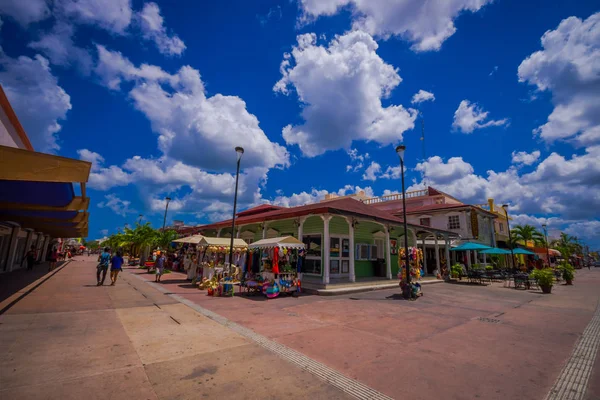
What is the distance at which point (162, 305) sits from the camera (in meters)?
8.88

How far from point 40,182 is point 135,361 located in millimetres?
7340

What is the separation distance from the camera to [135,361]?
14.0 feet

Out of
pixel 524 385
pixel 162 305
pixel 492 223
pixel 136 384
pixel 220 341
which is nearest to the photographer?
pixel 136 384

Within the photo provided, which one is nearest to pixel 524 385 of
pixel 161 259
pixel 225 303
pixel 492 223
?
pixel 225 303

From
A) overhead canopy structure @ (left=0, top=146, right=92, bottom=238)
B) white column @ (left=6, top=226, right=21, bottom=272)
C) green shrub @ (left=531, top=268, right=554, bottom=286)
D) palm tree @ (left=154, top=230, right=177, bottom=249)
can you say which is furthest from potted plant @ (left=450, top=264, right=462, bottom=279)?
white column @ (left=6, top=226, right=21, bottom=272)

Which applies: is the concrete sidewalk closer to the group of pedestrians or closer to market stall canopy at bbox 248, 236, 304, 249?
market stall canopy at bbox 248, 236, 304, 249

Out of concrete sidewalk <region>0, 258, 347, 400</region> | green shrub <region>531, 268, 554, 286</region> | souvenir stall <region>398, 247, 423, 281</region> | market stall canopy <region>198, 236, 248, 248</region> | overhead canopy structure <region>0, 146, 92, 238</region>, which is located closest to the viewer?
concrete sidewalk <region>0, 258, 347, 400</region>

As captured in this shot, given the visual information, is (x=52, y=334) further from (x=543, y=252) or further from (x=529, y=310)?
(x=543, y=252)

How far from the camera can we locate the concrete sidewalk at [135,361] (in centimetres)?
341

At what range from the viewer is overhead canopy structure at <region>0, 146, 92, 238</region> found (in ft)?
16.3

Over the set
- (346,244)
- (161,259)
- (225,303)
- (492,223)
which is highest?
(492,223)

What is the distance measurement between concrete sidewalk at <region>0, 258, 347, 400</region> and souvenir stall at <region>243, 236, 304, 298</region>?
4.33 metres

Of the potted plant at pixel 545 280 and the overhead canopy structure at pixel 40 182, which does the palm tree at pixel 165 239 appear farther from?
the potted plant at pixel 545 280

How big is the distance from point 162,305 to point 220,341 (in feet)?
A: 15.4
